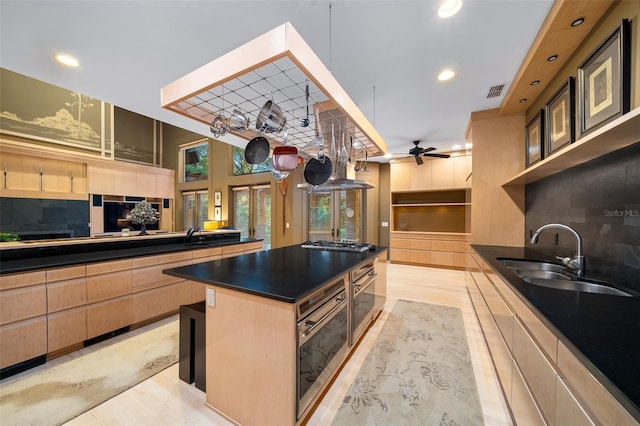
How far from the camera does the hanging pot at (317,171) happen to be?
2523 mm

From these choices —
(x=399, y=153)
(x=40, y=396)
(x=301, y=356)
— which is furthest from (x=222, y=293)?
(x=399, y=153)

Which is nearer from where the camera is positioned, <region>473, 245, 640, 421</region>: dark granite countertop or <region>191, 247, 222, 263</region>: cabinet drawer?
<region>473, 245, 640, 421</region>: dark granite countertop

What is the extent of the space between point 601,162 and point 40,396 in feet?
14.1

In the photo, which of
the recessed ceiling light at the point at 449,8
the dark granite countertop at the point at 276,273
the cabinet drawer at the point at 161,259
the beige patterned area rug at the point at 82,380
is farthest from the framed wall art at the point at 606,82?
the cabinet drawer at the point at 161,259

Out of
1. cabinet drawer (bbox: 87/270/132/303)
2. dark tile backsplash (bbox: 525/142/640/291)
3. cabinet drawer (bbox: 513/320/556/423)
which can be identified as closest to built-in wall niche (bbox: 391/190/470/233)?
dark tile backsplash (bbox: 525/142/640/291)

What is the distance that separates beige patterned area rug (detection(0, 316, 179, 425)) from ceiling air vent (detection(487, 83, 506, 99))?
Answer: 4332 millimetres

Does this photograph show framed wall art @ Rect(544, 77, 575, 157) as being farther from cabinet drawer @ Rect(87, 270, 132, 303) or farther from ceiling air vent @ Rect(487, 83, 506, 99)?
cabinet drawer @ Rect(87, 270, 132, 303)

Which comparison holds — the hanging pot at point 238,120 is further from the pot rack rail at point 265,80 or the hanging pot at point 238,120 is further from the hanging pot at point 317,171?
the hanging pot at point 317,171

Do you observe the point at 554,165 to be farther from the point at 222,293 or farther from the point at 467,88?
the point at 222,293

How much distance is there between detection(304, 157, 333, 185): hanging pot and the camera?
2523 mm

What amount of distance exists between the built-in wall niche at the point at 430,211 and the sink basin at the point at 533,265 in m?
3.30

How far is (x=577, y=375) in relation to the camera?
2.50ft

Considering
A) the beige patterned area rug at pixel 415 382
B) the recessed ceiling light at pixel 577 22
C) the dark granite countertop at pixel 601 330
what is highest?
the recessed ceiling light at pixel 577 22

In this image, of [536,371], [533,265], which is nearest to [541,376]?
[536,371]
